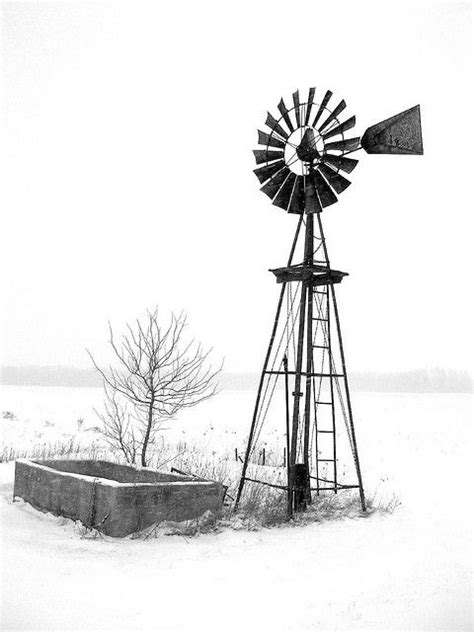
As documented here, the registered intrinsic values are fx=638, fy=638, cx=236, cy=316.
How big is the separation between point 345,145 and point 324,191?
0.84 m

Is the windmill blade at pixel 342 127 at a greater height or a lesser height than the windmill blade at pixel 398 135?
greater

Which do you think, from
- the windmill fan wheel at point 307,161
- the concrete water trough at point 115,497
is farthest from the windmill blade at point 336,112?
the concrete water trough at point 115,497

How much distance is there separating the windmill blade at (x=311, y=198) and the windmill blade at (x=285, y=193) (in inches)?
11.2

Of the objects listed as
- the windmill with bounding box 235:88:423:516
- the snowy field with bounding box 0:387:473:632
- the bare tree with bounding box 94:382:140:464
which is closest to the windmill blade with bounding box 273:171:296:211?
the windmill with bounding box 235:88:423:516

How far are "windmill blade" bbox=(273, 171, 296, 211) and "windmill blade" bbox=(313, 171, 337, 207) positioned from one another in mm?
427

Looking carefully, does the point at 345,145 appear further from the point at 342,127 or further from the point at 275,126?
the point at 275,126

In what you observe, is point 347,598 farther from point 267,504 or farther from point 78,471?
point 78,471

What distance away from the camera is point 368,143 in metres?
10.4

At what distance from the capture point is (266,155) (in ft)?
36.9

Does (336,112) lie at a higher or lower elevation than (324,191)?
higher

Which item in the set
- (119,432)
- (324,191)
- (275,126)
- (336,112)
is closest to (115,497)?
(324,191)

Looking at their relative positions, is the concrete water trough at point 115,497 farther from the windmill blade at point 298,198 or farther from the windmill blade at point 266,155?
the windmill blade at point 266,155

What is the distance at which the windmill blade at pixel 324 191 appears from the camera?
10.9 metres

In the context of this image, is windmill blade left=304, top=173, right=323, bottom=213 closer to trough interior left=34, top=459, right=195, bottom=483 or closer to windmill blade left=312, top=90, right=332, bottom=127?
windmill blade left=312, top=90, right=332, bottom=127
